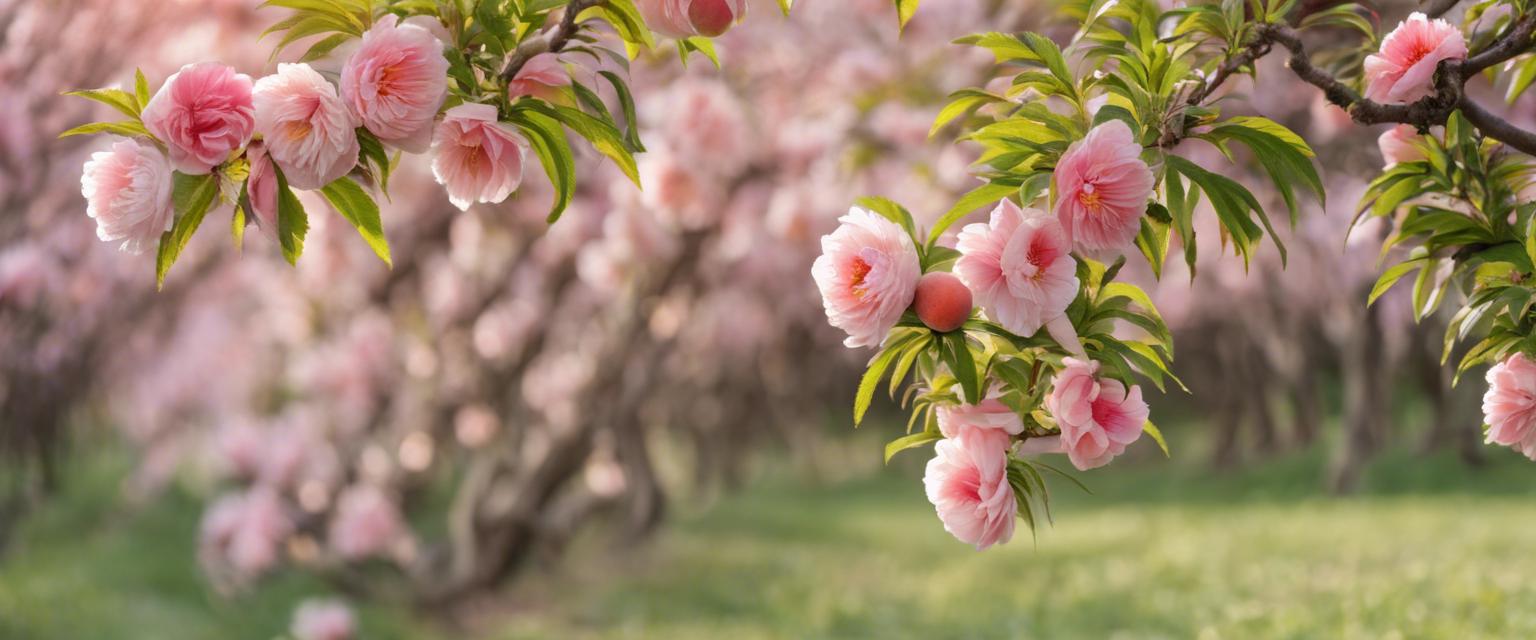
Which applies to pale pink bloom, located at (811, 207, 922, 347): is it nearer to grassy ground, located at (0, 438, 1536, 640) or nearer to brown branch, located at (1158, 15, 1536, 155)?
brown branch, located at (1158, 15, 1536, 155)

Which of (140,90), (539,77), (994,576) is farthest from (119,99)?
(994,576)

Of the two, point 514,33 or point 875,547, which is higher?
point 514,33

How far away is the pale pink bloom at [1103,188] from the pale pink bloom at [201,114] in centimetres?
131

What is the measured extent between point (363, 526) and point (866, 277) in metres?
6.96

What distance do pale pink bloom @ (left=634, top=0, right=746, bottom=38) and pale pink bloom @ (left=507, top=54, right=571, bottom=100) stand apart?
18cm

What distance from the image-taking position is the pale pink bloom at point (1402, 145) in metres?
2.82

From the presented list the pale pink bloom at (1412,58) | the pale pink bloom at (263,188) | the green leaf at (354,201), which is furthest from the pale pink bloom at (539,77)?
the pale pink bloom at (1412,58)

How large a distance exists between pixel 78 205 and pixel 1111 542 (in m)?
8.03

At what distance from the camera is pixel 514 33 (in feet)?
7.30

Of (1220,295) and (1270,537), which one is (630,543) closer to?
(1270,537)

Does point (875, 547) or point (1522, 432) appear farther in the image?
point (875, 547)


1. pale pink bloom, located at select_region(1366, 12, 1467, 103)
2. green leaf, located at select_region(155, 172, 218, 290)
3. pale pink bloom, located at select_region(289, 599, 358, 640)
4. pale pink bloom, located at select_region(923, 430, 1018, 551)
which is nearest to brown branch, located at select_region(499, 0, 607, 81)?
green leaf, located at select_region(155, 172, 218, 290)

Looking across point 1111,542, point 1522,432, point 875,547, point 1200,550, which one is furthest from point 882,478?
point 1522,432

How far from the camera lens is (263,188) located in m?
2.10
